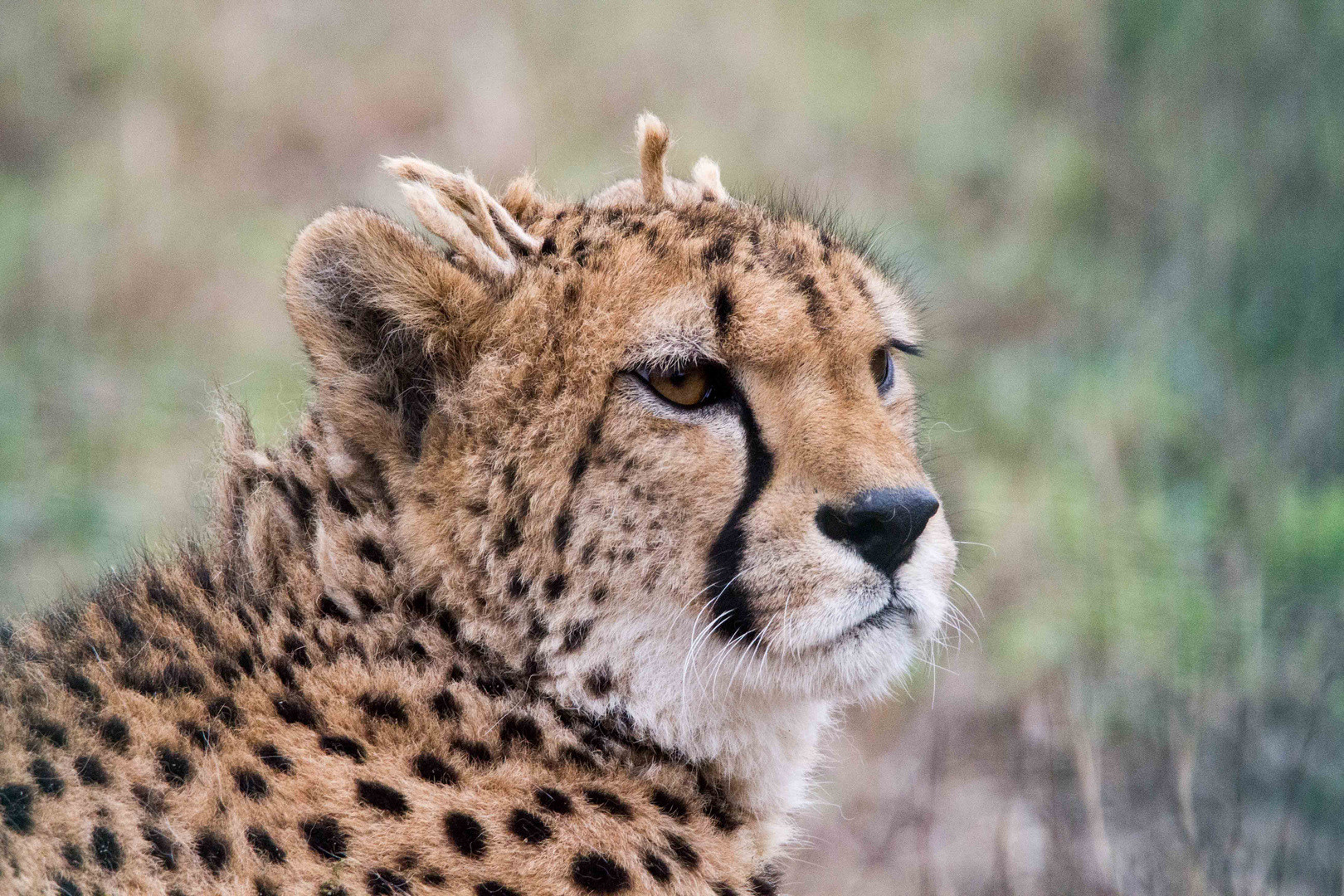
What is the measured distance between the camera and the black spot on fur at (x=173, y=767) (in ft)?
6.31

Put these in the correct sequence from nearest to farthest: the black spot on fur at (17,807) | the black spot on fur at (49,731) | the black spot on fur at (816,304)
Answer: the black spot on fur at (17,807), the black spot on fur at (49,731), the black spot on fur at (816,304)

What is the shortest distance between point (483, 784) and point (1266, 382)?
11.0 ft

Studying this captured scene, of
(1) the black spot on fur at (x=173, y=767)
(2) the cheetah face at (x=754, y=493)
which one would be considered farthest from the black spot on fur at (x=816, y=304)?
(1) the black spot on fur at (x=173, y=767)

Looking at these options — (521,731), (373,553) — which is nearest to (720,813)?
(521,731)

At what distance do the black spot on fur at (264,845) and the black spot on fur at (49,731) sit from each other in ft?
0.94

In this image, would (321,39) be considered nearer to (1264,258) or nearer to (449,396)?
(1264,258)

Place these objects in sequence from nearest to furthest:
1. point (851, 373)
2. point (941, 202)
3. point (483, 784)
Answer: point (483, 784), point (851, 373), point (941, 202)

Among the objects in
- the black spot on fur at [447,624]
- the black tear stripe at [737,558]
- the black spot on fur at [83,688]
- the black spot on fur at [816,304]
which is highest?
the black spot on fur at [816,304]

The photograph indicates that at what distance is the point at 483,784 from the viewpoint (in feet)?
6.86

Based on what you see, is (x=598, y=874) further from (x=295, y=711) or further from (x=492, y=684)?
(x=295, y=711)

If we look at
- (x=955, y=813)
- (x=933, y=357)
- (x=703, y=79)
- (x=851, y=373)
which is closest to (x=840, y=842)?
(x=955, y=813)

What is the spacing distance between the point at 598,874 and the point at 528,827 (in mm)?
122

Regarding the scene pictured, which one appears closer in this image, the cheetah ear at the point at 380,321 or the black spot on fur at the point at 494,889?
the black spot on fur at the point at 494,889

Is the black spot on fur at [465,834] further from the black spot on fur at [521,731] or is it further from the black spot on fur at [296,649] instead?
the black spot on fur at [296,649]
